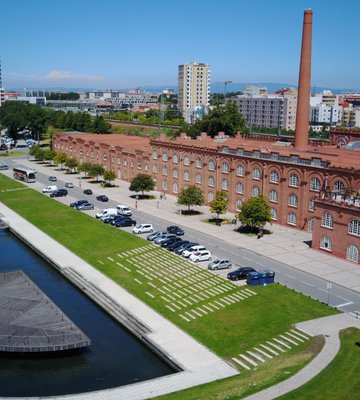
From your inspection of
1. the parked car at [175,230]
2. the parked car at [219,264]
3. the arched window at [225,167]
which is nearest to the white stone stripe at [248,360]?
the parked car at [219,264]

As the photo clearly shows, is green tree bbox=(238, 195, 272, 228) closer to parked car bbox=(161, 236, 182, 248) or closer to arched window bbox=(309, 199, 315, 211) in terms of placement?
arched window bbox=(309, 199, 315, 211)

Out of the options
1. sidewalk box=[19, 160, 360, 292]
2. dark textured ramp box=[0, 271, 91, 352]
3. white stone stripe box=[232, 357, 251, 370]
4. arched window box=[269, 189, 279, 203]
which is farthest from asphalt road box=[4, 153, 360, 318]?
dark textured ramp box=[0, 271, 91, 352]

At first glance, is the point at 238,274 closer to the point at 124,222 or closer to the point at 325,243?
the point at 325,243

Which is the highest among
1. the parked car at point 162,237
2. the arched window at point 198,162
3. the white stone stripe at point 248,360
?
the arched window at point 198,162

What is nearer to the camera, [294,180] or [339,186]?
[339,186]

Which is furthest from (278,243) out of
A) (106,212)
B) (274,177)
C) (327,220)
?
(106,212)

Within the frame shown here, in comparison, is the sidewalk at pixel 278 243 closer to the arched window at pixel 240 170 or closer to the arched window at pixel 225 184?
the arched window at pixel 225 184
